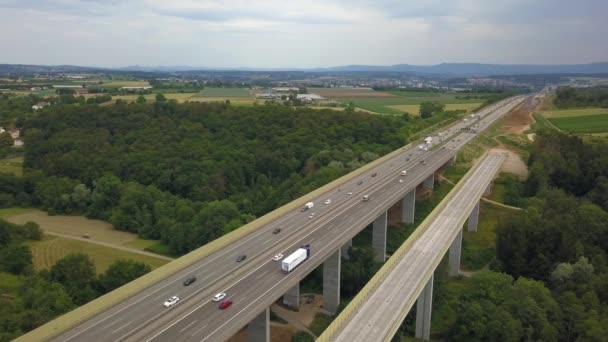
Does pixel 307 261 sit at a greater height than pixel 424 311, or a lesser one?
greater

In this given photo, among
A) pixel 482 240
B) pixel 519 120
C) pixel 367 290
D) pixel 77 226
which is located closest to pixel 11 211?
pixel 77 226

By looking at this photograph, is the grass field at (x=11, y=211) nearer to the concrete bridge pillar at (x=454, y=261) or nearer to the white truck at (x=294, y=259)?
the white truck at (x=294, y=259)

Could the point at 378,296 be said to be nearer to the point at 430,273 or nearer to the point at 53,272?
the point at 430,273

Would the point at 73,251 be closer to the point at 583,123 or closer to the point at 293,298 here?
the point at 293,298

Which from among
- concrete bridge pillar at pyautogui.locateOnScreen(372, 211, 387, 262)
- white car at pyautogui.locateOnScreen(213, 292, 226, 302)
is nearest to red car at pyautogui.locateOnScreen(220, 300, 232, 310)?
white car at pyautogui.locateOnScreen(213, 292, 226, 302)

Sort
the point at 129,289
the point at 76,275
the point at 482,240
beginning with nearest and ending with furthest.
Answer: the point at 129,289
the point at 76,275
the point at 482,240

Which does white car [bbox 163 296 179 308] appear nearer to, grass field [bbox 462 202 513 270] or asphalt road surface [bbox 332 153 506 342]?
asphalt road surface [bbox 332 153 506 342]

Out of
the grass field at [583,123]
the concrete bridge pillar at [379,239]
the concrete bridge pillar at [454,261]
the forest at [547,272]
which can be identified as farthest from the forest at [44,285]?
the grass field at [583,123]
